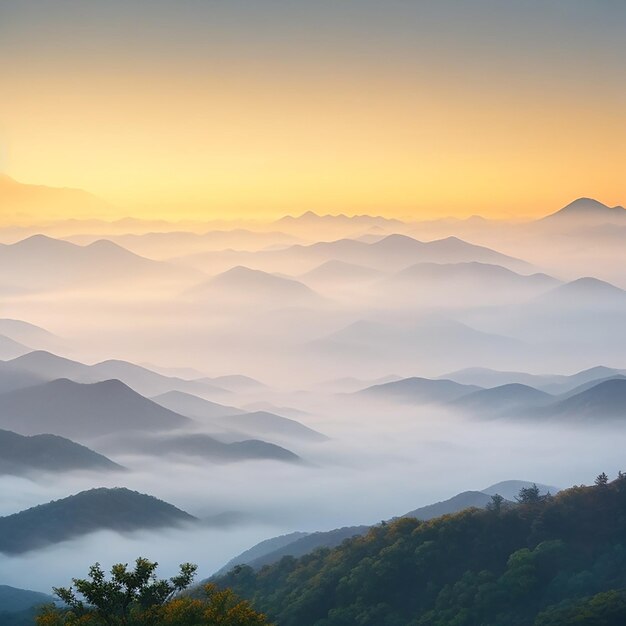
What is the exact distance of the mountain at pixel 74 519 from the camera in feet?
431

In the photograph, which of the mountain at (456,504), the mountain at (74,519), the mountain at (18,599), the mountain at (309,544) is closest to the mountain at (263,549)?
the mountain at (309,544)

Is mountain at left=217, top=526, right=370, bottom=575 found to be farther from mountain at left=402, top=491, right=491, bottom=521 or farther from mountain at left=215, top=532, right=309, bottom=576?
mountain at left=402, top=491, right=491, bottom=521

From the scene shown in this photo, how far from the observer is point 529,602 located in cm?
5862

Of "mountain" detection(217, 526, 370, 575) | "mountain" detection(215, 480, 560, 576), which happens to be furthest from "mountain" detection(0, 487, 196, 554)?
"mountain" detection(217, 526, 370, 575)

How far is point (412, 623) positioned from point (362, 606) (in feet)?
16.3

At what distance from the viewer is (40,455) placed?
572ft

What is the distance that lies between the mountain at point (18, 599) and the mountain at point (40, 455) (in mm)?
70502

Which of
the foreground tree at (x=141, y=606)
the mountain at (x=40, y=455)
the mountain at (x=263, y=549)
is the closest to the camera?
the foreground tree at (x=141, y=606)

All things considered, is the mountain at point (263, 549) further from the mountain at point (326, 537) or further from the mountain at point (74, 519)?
the mountain at point (74, 519)

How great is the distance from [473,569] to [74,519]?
271 feet

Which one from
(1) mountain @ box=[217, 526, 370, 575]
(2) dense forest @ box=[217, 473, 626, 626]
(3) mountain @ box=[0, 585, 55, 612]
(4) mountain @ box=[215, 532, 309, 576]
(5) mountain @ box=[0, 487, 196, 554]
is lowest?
(2) dense forest @ box=[217, 473, 626, 626]

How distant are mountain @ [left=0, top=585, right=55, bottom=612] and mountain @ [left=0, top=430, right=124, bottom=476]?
2776 inches

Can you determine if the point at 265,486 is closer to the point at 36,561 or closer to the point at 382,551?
the point at 36,561

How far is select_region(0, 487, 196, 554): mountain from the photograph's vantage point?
13125 centimetres
